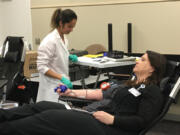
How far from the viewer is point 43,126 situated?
4.97ft

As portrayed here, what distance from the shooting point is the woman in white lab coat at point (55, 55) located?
2258mm

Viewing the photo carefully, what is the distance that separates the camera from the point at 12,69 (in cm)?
282

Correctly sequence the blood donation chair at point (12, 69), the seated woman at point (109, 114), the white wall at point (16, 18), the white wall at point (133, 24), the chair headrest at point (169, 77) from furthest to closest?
the white wall at point (16, 18)
the white wall at point (133, 24)
the blood donation chair at point (12, 69)
the chair headrest at point (169, 77)
the seated woman at point (109, 114)

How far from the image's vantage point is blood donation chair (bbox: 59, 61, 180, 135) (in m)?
1.65

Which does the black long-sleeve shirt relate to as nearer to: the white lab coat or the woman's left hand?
the woman's left hand

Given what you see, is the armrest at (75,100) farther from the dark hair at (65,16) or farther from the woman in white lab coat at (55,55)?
the dark hair at (65,16)

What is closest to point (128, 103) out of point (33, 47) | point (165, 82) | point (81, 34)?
point (165, 82)

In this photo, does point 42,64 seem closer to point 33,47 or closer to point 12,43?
point 12,43

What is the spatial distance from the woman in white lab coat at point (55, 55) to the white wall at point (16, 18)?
2372 mm

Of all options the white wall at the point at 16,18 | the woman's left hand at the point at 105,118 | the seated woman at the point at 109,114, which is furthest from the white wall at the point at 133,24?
the woman's left hand at the point at 105,118

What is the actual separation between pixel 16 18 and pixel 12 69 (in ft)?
7.11

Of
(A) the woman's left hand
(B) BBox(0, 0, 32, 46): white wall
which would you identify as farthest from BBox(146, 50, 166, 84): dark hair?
(B) BBox(0, 0, 32, 46): white wall

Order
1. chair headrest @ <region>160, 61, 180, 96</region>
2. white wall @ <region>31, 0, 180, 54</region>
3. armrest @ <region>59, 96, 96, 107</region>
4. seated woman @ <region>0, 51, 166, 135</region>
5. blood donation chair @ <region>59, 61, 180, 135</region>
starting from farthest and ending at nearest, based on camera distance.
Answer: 1. white wall @ <region>31, 0, 180, 54</region>
2. armrest @ <region>59, 96, 96, 107</region>
3. chair headrest @ <region>160, 61, 180, 96</region>
4. blood donation chair @ <region>59, 61, 180, 135</region>
5. seated woman @ <region>0, 51, 166, 135</region>

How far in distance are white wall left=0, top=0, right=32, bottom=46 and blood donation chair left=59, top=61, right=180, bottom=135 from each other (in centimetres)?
289
